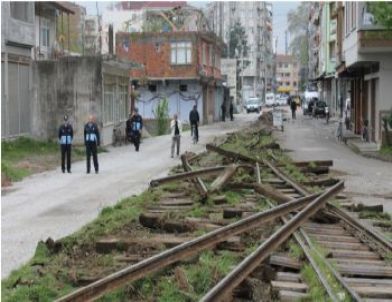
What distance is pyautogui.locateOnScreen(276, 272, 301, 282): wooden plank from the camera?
27.4 ft

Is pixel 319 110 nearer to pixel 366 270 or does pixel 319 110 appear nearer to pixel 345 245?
pixel 345 245

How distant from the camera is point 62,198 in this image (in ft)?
57.5

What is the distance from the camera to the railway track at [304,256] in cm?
757

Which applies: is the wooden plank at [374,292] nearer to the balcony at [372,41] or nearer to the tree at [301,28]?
the balcony at [372,41]

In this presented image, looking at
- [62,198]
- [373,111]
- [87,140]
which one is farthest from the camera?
[373,111]

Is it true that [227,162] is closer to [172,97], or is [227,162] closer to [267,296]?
[267,296]

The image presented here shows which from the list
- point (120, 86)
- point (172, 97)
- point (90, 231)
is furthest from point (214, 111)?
point (90, 231)

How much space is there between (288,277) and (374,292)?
40.8 inches

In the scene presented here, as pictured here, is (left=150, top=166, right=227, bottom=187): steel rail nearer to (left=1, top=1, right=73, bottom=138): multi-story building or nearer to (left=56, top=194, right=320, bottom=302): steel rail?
(left=56, top=194, right=320, bottom=302): steel rail

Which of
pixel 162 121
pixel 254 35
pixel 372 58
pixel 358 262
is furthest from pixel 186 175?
pixel 254 35

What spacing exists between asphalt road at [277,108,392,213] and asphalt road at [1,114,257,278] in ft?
16.5

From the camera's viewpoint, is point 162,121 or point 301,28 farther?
point 301,28

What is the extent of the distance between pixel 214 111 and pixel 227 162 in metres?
48.6

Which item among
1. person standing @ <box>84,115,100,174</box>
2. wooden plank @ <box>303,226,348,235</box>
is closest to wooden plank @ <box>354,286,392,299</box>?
wooden plank @ <box>303,226,348,235</box>
